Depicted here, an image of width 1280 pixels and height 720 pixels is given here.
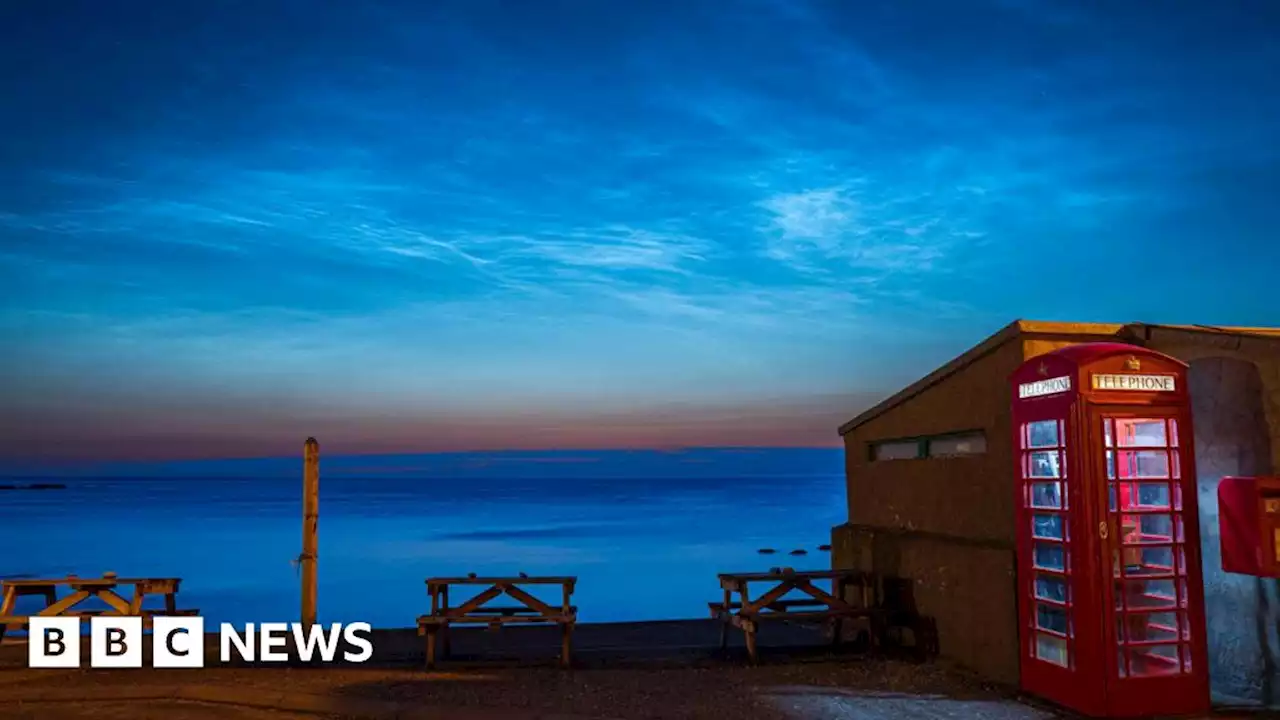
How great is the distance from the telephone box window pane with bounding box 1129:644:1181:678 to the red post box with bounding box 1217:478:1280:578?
774 millimetres

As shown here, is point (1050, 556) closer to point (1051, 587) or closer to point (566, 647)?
point (1051, 587)

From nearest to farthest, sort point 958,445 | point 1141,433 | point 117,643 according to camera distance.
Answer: point 1141,433
point 958,445
point 117,643

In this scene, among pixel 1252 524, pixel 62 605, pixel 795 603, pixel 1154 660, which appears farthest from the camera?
pixel 795 603

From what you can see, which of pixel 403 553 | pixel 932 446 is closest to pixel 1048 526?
pixel 932 446

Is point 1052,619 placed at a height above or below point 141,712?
above

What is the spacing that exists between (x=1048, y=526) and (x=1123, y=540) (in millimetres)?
595

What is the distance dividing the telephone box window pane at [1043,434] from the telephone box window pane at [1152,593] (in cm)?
120

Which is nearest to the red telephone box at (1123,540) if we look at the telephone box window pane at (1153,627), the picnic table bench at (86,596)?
the telephone box window pane at (1153,627)

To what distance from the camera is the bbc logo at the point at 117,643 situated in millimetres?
10070

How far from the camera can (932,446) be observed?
10516mm

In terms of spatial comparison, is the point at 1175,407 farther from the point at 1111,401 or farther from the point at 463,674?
the point at 463,674

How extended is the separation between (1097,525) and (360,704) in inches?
240

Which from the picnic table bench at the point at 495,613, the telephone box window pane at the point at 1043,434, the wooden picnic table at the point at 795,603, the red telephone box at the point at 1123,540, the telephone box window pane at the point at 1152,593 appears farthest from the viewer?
the wooden picnic table at the point at 795,603

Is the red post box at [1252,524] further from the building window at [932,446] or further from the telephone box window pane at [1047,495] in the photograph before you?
the building window at [932,446]
